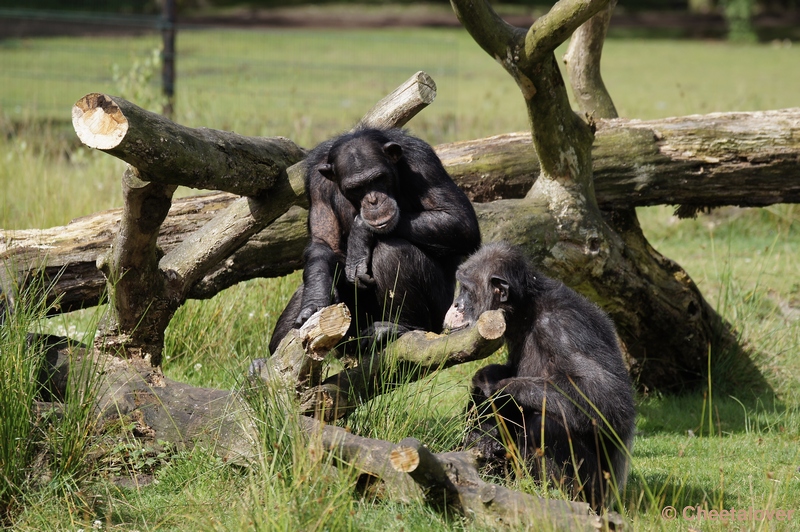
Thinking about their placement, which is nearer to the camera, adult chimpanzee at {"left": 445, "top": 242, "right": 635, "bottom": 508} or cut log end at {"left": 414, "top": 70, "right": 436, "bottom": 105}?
adult chimpanzee at {"left": 445, "top": 242, "right": 635, "bottom": 508}

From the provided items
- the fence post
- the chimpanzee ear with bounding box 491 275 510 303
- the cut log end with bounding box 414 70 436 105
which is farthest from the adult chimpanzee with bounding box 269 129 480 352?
the fence post

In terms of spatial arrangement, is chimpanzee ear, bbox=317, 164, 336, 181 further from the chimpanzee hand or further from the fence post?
the fence post

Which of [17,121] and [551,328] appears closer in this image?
[551,328]

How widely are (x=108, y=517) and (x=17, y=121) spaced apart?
12.2m

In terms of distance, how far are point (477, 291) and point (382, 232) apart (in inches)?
31.6

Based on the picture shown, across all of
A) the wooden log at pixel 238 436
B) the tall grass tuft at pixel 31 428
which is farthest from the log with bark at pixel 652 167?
the tall grass tuft at pixel 31 428

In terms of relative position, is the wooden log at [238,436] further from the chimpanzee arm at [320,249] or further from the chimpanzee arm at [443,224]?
the chimpanzee arm at [443,224]

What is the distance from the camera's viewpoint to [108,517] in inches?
149

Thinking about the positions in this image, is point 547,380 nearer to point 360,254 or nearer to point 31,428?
point 360,254

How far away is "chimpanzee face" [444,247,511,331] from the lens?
446 cm

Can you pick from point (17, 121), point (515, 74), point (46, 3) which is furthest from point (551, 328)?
point (46, 3)

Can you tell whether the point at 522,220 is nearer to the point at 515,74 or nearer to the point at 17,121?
the point at 515,74

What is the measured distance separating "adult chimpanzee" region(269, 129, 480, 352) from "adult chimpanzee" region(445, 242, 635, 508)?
532 mm

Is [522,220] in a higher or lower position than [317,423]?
higher
